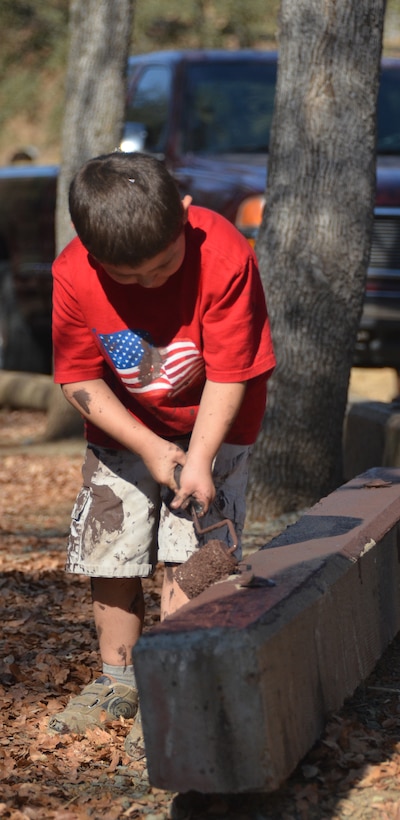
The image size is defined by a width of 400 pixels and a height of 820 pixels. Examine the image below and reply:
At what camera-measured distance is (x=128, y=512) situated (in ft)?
12.0

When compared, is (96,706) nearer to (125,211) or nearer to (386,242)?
(125,211)

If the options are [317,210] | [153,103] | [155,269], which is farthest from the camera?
[153,103]

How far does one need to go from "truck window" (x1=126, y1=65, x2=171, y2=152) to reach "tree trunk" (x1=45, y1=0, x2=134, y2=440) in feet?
2.07

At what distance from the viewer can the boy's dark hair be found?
3018 millimetres

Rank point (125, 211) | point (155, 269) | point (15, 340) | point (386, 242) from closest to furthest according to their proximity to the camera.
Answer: point (125, 211) → point (155, 269) → point (386, 242) → point (15, 340)

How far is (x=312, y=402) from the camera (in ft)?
18.7

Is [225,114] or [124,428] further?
[225,114]

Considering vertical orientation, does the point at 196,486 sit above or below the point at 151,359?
below

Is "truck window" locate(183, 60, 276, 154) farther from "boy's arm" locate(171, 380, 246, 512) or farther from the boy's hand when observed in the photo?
the boy's hand

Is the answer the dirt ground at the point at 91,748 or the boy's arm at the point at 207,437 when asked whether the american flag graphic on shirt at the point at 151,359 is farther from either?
the dirt ground at the point at 91,748

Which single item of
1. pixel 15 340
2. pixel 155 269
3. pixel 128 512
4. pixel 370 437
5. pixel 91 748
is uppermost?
pixel 155 269

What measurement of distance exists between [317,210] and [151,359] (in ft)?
7.76

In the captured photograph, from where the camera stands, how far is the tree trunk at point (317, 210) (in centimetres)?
552

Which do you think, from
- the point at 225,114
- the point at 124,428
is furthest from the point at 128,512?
the point at 225,114
